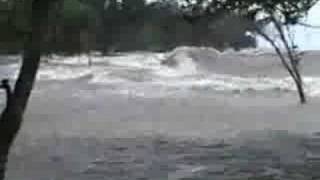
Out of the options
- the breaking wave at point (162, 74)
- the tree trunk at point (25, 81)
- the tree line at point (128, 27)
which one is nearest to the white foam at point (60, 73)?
the breaking wave at point (162, 74)

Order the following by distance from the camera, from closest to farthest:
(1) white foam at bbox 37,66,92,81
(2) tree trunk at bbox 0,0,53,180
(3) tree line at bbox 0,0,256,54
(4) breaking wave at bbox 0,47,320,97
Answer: (2) tree trunk at bbox 0,0,53,180 → (3) tree line at bbox 0,0,256,54 → (4) breaking wave at bbox 0,47,320,97 → (1) white foam at bbox 37,66,92,81

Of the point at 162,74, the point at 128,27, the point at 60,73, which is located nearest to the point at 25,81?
the point at 128,27

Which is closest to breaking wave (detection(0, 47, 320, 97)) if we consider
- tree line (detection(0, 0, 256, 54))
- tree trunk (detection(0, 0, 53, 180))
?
tree line (detection(0, 0, 256, 54))

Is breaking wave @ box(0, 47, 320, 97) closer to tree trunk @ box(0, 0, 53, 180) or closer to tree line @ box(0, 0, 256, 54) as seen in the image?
tree line @ box(0, 0, 256, 54)

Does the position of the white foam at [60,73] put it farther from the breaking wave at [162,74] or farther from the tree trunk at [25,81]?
the tree trunk at [25,81]

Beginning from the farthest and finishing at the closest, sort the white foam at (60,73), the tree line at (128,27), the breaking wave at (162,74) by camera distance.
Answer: the white foam at (60,73)
the breaking wave at (162,74)
the tree line at (128,27)

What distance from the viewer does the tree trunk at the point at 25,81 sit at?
7074mm

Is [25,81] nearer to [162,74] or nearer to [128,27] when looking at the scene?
[128,27]

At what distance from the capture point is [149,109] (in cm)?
2689

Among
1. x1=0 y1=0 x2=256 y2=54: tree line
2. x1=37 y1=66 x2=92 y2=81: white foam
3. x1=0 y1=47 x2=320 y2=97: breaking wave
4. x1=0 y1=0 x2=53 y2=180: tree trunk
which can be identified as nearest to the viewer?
x1=0 y1=0 x2=53 y2=180: tree trunk

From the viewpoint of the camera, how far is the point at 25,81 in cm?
725

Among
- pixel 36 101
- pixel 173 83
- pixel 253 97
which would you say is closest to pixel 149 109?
pixel 36 101

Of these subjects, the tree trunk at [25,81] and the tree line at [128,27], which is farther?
the tree line at [128,27]

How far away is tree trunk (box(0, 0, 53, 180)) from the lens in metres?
7.07
